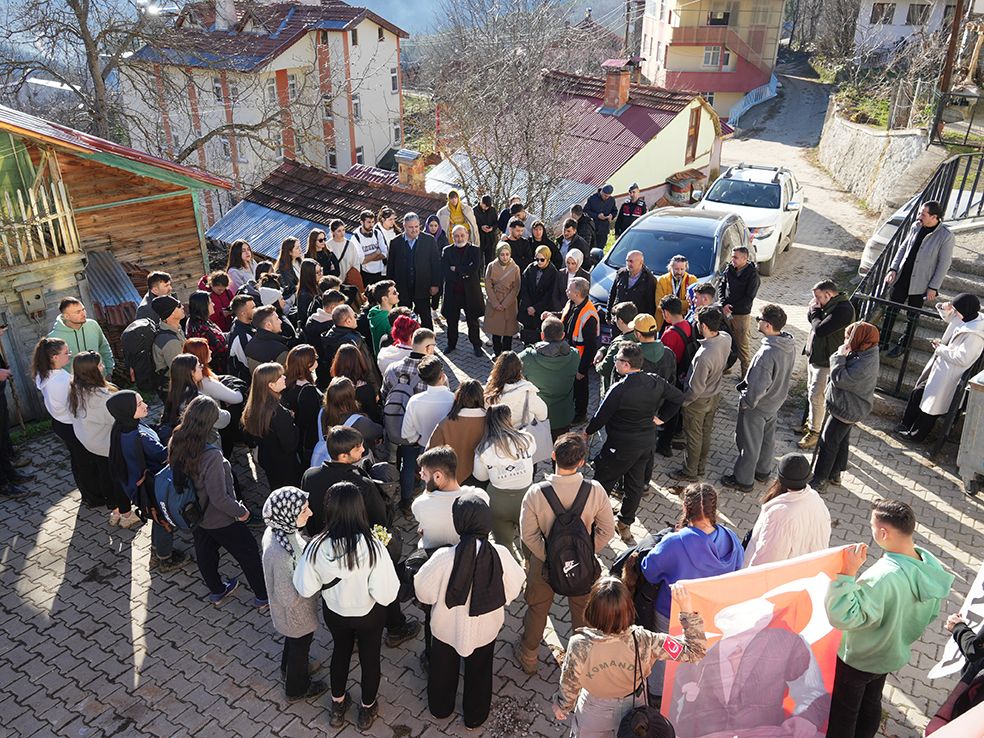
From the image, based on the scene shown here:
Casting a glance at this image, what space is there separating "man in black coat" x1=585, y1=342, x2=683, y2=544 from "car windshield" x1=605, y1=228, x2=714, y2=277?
3898mm

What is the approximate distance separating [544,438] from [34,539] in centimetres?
465

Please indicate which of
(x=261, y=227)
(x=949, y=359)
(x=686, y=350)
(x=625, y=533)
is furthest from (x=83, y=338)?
(x=261, y=227)

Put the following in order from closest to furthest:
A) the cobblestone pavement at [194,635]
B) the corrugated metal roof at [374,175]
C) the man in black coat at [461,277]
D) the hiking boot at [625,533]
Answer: the cobblestone pavement at [194,635], the hiking boot at [625,533], the man in black coat at [461,277], the corrugated metal roof at [374,175]

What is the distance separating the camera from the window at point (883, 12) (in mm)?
38500

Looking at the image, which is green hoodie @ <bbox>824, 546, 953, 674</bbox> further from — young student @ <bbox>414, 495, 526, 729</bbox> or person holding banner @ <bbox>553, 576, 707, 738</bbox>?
young student @ <bbox>414, 495, 526, 729</bbox>

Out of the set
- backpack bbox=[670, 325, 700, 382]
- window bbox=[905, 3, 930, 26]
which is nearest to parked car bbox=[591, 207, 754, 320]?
backpack bbox=[670, 325, 700, 382]

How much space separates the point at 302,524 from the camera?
13.6ft

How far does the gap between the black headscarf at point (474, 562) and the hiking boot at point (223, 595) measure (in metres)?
2.56

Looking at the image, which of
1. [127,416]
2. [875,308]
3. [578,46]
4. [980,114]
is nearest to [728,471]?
[875,308]

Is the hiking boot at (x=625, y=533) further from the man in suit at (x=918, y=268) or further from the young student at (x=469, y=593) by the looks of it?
the man in suit at (x=918, y=268)

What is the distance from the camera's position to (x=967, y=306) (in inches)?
273

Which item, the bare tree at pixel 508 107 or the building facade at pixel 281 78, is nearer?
the bare tree at pixel 508 107

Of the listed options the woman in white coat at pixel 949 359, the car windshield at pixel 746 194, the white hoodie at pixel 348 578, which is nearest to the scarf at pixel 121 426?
the white hoodie at pixel 348 578

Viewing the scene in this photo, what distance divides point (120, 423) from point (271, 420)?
1.14 m
